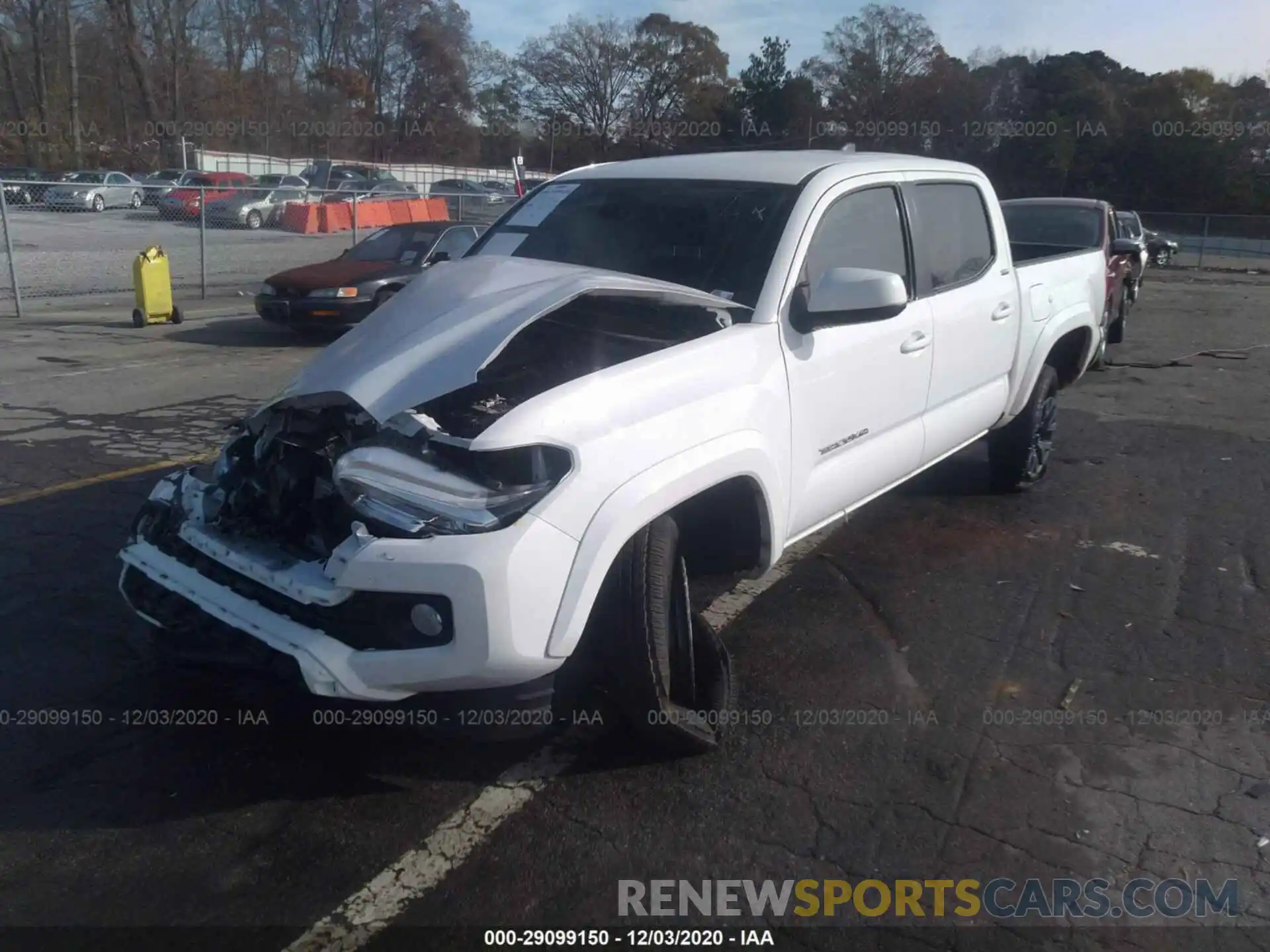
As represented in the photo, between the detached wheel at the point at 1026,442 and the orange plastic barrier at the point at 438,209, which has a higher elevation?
the orange plastic barrier at the point at 438,209

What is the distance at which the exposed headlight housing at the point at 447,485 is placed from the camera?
2.96 meters

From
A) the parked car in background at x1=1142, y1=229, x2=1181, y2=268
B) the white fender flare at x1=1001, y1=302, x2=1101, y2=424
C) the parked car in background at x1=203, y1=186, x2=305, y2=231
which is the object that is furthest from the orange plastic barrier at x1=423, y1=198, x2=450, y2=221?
the white fender flare at x1=1001, y1=302, x2=1101, y2=424

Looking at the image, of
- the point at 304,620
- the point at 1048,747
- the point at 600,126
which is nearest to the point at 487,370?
the point at 304,620

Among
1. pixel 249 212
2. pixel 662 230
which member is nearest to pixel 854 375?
pixel 662 230

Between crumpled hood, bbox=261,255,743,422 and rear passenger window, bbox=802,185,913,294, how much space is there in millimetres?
616

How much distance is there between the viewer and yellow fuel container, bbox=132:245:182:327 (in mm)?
13938

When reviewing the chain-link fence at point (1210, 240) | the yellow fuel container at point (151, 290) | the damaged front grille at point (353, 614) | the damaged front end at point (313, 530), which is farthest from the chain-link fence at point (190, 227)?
the chain-link fence at point (1210, 240)

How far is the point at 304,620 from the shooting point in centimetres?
311

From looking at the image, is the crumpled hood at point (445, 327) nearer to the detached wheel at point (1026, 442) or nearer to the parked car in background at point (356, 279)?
the detached wheel at point (1026, 442)

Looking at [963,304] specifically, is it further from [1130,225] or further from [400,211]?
[400,211]

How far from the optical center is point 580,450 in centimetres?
307

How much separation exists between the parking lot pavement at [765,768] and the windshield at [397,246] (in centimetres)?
858

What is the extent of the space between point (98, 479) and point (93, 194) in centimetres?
2473

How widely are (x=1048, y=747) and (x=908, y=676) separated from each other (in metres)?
0.63
